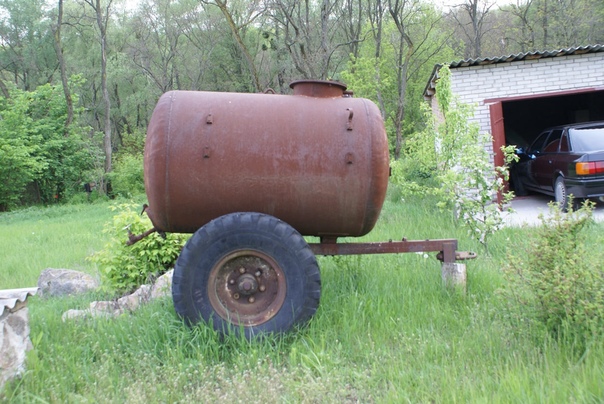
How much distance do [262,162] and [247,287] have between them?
1057 mm

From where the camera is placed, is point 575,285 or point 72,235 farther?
point 72,235

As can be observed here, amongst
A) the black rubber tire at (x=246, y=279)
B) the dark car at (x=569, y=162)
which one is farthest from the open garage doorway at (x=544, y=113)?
the black rubber tire at (x=246, y=279)

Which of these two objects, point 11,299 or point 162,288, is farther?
point 162,288

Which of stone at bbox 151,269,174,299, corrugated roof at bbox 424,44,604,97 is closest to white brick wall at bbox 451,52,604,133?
corrugated roof at bbox 424,44,604,97

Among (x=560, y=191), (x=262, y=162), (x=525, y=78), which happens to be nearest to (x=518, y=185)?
(x=525, y=78)

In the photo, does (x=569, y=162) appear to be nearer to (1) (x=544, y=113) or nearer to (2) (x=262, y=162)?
(2) (x=262, y=162)

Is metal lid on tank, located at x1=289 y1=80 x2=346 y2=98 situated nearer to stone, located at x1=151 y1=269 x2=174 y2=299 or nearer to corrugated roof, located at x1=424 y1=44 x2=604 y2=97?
stone, located at x1=151 y1=269 x2=174 y2=299

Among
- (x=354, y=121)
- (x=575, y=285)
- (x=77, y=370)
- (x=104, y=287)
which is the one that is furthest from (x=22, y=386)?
(x=575, y=285)

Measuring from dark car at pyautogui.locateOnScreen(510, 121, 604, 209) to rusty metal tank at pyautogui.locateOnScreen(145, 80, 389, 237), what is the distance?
21.7ft

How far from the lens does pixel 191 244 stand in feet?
13.7

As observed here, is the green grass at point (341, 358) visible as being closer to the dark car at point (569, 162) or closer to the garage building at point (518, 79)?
the dark car at point (569, 162)

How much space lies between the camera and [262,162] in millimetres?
4402

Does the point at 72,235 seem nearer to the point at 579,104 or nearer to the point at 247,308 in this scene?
the point at 247,308

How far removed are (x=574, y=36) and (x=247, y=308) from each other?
30468mm
